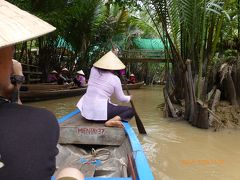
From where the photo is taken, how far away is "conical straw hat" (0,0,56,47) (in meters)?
1.20

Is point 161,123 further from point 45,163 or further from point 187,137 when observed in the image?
point 45,163

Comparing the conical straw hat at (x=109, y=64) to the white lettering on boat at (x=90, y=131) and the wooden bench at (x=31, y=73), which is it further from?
the wooden bench at (x=31, y=73)

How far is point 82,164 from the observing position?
11.5 feet

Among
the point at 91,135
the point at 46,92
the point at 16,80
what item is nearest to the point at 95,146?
the point at 91,135

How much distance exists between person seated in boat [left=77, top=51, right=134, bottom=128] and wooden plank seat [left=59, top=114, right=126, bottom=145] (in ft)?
0.81

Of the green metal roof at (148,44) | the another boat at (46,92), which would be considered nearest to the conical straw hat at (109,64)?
the another boat at (46,92)

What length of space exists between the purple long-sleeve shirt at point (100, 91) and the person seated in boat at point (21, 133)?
10.2ft

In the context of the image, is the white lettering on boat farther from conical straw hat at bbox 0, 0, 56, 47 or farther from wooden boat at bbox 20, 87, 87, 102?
wooden boat at bbox 20, 87, 87, 102

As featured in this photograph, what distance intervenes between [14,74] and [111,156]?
2.19 meters

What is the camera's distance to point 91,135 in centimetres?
410

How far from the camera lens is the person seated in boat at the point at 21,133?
44.9 inches

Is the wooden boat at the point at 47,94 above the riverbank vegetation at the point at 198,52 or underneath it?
underneath

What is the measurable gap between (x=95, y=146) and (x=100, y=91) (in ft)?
2.33
